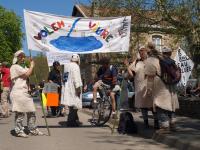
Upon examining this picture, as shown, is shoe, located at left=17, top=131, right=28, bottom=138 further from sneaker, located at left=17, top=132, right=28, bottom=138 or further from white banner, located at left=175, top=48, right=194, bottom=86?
white banner, located at left=175, top=48, right=194, bottom=86

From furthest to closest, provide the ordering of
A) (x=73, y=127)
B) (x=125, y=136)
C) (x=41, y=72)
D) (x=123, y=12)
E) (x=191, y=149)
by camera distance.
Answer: (x=41, y=72) → (x=123, y=12) → (x=73, y=127) → (x=125, y=136) → (x=191, y=149)

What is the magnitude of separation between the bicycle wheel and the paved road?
2.09 feet

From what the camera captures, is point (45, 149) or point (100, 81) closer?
point (45, 149)

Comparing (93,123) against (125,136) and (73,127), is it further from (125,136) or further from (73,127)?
(125,136)

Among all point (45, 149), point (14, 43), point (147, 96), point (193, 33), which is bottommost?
point (45, 149)

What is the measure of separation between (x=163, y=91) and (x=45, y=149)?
2.82m

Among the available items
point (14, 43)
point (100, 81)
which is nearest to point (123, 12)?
point (100, 81)

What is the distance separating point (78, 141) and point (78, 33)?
338cm

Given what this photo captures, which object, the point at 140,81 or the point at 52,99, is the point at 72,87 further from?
the point at 52,99

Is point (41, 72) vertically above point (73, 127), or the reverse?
point (41, 72)

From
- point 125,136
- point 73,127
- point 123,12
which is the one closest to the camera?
point 125,136

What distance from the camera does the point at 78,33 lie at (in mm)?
13367

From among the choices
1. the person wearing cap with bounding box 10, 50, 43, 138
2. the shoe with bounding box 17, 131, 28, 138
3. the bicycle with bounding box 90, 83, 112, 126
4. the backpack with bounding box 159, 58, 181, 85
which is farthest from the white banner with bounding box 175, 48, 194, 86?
the shoe with bounding box 17, 131, 28, 138

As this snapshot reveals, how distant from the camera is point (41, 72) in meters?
103
